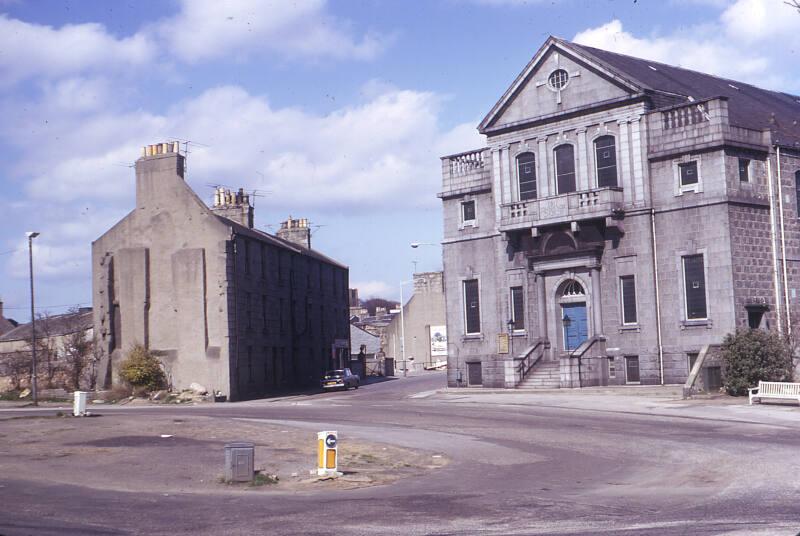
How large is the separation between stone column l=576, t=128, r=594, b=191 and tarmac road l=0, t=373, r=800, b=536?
18.2m

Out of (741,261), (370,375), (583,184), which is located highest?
(583,184)

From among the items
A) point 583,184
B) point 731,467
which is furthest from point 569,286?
point 731,467

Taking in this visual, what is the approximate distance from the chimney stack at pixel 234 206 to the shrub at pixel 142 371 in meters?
13.0

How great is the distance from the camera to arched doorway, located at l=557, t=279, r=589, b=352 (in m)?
47.2

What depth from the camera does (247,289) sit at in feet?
183

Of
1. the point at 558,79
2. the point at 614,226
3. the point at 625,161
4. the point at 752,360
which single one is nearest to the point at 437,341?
the point at 558,79

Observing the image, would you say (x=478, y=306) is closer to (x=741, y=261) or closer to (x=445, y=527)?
(x=741, y=261)

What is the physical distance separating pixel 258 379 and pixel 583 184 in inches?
843

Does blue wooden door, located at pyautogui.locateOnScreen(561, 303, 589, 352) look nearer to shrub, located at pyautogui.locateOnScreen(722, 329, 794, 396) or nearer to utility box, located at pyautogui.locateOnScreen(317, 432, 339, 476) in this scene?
shrub, located at pyautogui.locateOnScreen(722, 329, 794, 396)

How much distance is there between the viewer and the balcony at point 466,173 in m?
50.7

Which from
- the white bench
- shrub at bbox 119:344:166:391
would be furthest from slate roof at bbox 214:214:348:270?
the white bench

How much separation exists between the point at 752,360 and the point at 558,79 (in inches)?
651

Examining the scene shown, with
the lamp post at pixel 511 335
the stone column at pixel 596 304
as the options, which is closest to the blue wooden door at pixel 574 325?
the stone column at pixel 596 304

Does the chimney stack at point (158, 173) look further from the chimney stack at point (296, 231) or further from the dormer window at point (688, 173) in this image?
the dormer window at point (688, 173)
